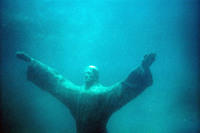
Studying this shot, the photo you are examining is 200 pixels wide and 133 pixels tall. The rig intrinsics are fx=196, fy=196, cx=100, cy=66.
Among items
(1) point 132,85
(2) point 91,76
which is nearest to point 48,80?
(2) point 91,76

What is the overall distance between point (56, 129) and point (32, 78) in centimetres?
1251

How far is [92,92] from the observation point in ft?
19.5

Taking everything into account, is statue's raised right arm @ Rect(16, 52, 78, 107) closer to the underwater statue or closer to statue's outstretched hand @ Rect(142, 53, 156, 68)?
the underwater statue

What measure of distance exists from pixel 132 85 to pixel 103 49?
635 inches

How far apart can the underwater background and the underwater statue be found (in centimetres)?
871

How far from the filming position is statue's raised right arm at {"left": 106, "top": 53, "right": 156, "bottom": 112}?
5.34 meters

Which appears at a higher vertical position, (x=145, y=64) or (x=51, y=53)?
(x=51, y=53)

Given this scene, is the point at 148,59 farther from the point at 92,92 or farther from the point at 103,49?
the point at 103,49

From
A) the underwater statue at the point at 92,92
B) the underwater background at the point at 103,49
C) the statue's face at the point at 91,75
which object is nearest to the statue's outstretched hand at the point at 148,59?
the underwater statue at the point at 92,92

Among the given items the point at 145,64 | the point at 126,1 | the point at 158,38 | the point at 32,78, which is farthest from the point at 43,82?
the point at 158,38

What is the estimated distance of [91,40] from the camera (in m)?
19.5

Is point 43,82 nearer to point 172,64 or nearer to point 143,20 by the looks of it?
point 143,20

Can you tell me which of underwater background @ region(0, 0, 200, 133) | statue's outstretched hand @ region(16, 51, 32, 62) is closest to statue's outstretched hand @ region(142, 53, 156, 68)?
statue's outstretched hand @ region(16, 51, 32, 62)

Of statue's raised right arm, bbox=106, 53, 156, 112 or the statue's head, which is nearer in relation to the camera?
statue's raised right arm, bbox=106, 53, 156, 112
